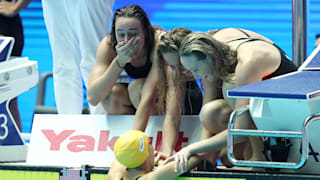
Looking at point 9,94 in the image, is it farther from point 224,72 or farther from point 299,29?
point 299,29

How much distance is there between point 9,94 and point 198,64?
1350mm

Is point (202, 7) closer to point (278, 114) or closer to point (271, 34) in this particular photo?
point (271, 34)

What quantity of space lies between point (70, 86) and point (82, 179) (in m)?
1.20

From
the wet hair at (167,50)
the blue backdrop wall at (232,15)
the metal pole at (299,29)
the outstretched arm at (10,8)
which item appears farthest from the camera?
the blue backdrop wall at (232,15)

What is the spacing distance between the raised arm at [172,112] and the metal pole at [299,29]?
3.32 ft

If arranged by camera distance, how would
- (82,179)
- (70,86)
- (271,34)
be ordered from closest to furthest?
(82,179), (70,86), (271,34)

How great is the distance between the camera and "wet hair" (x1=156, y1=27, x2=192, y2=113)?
3.36 meters

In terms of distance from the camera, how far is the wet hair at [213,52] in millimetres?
3029

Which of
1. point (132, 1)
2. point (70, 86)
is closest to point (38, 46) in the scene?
point (132, 1)

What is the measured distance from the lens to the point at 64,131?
3.86 m

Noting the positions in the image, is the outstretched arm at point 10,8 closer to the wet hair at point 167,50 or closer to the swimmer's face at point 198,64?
the wet hair at point 167,50

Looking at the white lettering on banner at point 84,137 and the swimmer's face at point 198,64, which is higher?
the swimmer's face at point 198,64

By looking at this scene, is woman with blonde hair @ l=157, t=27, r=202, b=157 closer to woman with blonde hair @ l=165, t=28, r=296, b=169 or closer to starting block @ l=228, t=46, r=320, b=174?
woman with blonde hair @ l=165, t=28, r=296, b=169

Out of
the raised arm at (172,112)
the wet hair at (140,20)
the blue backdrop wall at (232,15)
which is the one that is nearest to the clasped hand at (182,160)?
the raised arm at (172,112)
